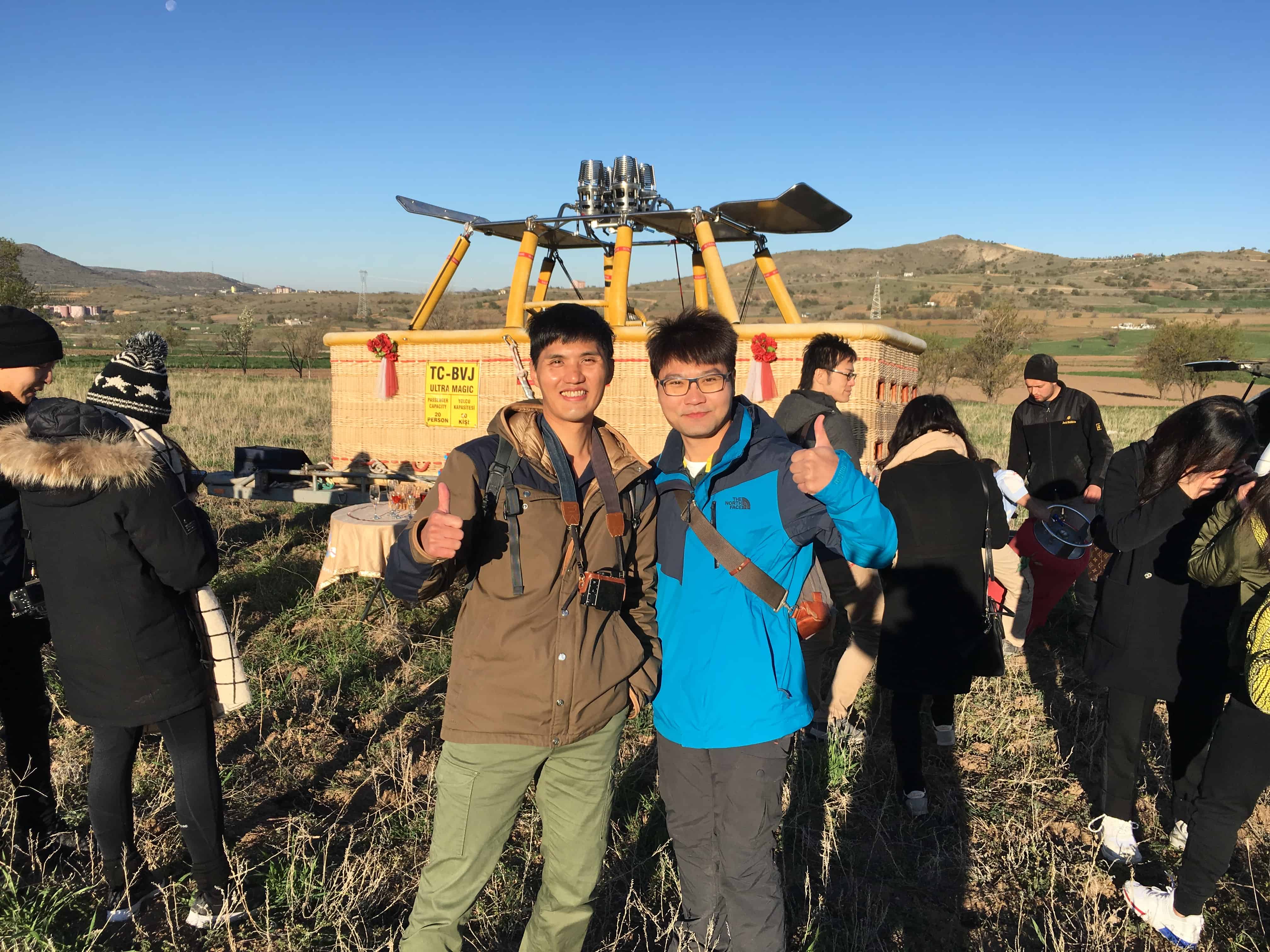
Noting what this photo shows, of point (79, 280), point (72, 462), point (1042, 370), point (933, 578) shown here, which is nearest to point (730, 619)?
point (933, 578)

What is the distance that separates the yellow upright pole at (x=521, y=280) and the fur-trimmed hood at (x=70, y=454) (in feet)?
17.7

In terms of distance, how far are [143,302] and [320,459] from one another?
406ft

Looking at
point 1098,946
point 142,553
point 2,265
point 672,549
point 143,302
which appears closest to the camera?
point 672,549

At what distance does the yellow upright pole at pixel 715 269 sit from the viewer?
24.8 ft

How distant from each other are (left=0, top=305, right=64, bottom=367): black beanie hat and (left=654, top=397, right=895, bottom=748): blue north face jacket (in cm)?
265

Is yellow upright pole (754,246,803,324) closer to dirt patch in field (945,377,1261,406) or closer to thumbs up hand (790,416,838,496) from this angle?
thumbs up hand (790,416,838,496)

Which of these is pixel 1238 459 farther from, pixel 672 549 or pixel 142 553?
pixel 142 553

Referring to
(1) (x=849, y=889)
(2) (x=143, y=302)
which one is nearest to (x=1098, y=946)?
(1) (x=849, y=889)

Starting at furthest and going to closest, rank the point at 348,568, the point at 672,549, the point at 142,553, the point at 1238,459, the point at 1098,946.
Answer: the point at 348,568, the point at 1238,459, the point at 1098,946, the point at 142,553, the point at 672,549

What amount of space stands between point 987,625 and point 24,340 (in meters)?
4.40

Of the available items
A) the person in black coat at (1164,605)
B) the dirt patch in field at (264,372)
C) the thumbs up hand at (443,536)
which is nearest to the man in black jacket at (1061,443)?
the person in black coat at (1164,605)

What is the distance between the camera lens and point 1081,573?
6.38 m

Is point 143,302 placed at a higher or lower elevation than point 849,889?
higher

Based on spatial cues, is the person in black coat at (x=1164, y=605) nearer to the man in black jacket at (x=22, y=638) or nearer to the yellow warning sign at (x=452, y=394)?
the man in black jacket at (x=22, y=638)
